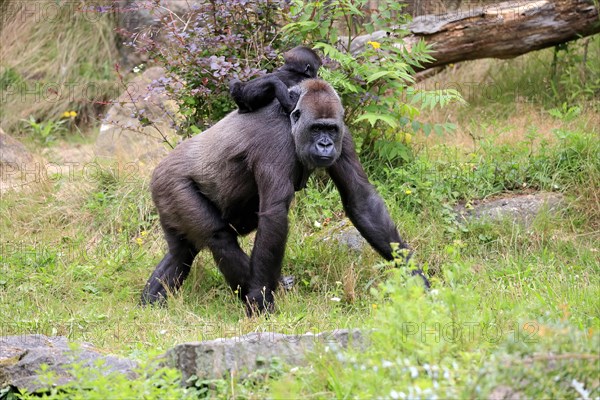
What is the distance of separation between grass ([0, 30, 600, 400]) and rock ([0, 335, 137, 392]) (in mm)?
145

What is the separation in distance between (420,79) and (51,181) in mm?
4161

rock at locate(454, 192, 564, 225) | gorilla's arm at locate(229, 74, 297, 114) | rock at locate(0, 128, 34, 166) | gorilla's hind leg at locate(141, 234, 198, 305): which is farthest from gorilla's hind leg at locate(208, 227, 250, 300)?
rock at locate(0, 128, 34, 166)

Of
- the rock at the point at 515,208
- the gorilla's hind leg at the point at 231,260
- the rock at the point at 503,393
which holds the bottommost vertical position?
the rock at the point at 515,208

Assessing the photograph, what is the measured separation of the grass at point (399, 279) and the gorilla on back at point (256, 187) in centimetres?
31

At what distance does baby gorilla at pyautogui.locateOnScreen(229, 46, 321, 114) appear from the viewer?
19.0 ft

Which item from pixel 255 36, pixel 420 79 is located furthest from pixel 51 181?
pixel 420 79

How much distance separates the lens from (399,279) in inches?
146

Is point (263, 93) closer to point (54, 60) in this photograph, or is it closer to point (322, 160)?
point (322, 160)

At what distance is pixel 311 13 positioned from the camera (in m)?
7.08

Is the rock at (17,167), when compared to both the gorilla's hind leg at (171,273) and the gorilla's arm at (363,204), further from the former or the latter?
the gorilla's arm at (363,204)

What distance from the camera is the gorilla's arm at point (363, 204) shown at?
5.68 meters

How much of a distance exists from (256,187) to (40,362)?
2.09 meters

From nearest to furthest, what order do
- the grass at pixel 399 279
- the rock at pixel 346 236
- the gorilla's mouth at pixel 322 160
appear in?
the grass at pixel 399 279
the gorilla's mouth at pixel 322 160
the rock at pixel 346 236

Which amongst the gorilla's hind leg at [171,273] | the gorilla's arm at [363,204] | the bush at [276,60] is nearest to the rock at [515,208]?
the bush at [276,60]
